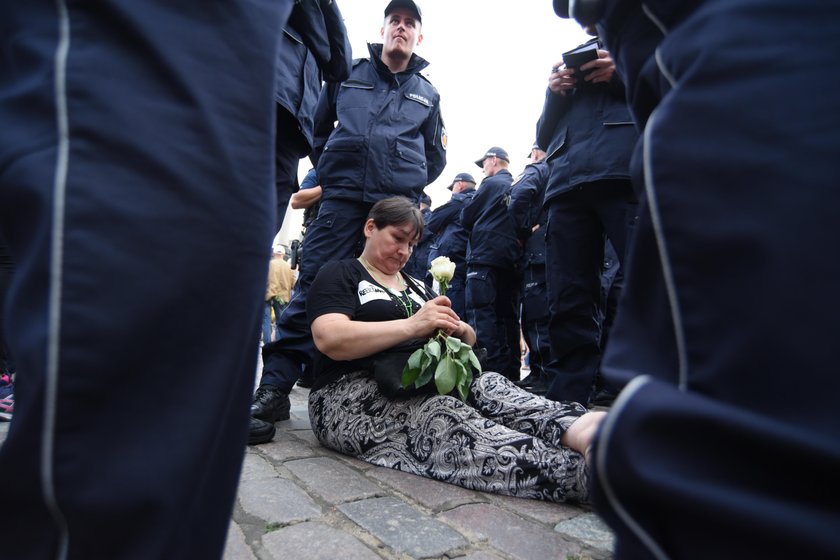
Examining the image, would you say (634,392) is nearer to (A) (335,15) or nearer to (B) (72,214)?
(B) (72,214)

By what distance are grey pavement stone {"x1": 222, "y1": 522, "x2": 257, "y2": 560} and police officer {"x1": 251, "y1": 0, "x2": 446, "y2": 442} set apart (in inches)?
49.1

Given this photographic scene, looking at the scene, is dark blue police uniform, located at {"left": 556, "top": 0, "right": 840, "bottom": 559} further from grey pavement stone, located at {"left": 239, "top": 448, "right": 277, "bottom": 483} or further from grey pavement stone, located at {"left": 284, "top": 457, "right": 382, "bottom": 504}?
grey pavement stone, located at {"left": 239, "top": 448, "right": 277, "bottom": 483}

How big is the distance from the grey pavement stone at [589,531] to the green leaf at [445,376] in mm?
625

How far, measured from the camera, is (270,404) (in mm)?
2350

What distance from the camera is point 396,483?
176 cm

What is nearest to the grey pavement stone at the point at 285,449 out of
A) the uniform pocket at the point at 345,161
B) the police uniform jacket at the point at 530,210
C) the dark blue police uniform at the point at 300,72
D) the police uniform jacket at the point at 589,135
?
the dark blue police uniform at the point at 300,72

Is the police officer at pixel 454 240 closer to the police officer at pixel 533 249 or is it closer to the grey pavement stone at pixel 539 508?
the police officer at pixel 533 249

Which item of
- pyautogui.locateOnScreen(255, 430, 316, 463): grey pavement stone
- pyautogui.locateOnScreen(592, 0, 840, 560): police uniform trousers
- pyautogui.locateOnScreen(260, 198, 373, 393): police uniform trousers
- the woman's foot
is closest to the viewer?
pyautogui.locateOnScreen(592, 0, 840, 560): police uniform trousers

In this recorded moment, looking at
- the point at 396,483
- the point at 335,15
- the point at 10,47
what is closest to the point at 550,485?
the point at 396,483

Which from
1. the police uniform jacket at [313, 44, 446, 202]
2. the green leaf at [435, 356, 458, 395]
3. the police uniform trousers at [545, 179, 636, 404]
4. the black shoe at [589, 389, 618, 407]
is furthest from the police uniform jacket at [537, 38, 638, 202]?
the black shoe at [589, 389, 618, 407]

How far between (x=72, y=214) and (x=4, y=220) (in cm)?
12

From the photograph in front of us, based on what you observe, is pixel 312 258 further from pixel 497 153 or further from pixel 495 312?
pixel 497 153

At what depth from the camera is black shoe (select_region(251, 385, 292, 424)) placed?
230 cm

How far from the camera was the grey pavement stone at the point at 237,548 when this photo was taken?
3.72ft
